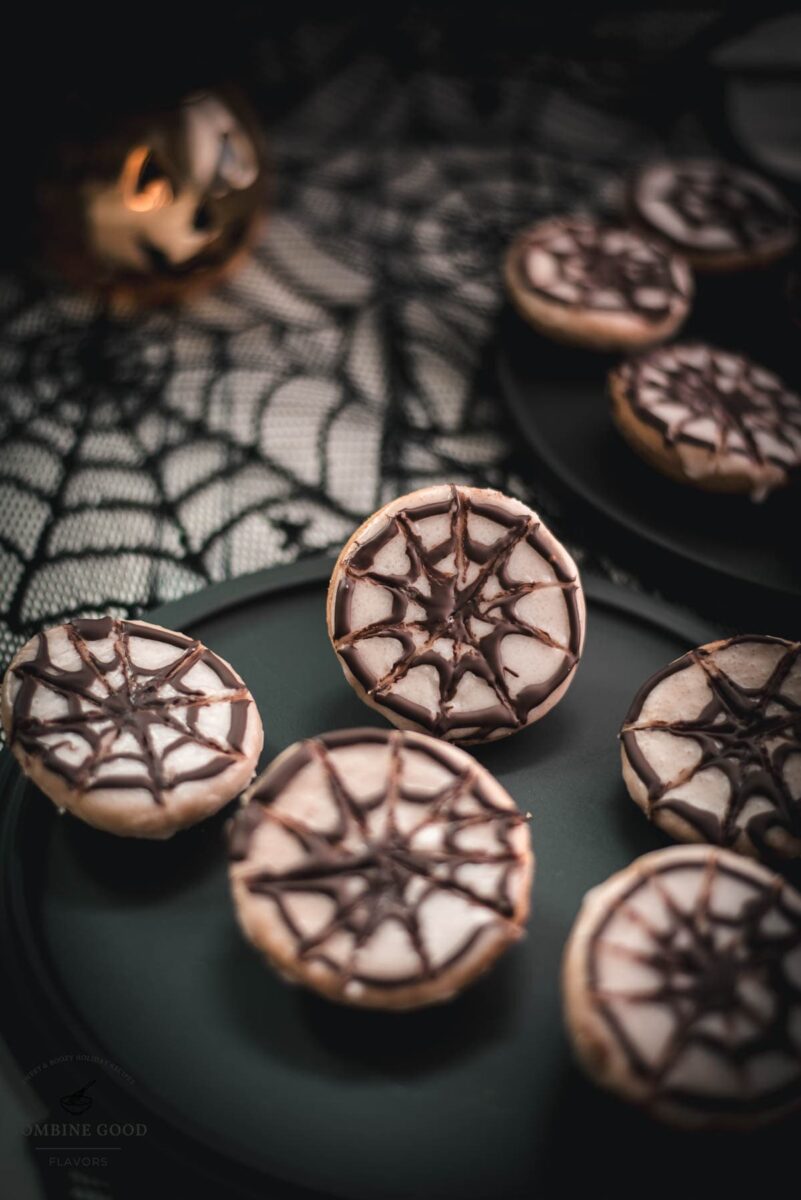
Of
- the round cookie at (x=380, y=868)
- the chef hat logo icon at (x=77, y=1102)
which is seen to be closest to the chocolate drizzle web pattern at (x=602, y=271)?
the round cookie at (x=380, y=868)

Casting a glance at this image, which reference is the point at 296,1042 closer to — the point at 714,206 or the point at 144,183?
the point at 144,183

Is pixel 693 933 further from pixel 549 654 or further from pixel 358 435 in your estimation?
pixel 358 435

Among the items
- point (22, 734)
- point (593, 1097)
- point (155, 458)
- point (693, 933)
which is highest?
point (22, 734)

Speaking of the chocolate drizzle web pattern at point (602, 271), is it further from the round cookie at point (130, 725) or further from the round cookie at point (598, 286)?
the round cookie at point (130, 725)

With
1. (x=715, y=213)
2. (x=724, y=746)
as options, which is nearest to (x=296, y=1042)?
(x=724, y=746)

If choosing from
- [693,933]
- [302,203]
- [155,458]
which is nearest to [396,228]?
[302,203]

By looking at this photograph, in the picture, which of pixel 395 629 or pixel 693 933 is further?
pixel 395 629

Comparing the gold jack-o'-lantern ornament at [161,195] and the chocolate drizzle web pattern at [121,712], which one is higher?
the gold jack-o'-lantern ornament at [161,195]
